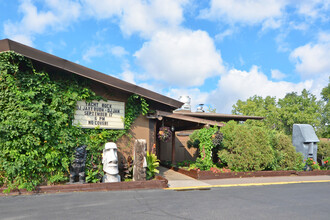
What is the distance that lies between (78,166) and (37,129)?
1.77 m

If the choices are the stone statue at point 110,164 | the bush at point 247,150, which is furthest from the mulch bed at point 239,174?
the stone statue at point 110,164

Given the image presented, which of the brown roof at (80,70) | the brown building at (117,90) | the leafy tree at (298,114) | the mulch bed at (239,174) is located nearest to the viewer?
the brown roof at (80,70)

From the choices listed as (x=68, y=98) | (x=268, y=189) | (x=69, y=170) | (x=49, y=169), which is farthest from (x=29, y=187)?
(x=268, y=189)

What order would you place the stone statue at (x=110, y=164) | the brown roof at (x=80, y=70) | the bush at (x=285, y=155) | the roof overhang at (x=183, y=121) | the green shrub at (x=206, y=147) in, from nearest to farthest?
the brown roof at (x=80, y=70) < the stone statue at (x=110, y=164) < the roof overhang at (x=183, y=121) < the green shrub at (x=206, y=147) < the bush at (x=285, y=155)

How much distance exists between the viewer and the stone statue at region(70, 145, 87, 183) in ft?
25.9

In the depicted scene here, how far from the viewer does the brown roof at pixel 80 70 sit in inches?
289

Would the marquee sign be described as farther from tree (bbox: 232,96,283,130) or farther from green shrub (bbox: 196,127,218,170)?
A: tree (bbox: 232,96,283,130)

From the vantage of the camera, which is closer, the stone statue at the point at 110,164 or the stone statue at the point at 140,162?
the stone statue at the point at 110,164

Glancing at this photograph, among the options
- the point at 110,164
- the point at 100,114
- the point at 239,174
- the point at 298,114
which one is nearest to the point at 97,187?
the point at 110,164

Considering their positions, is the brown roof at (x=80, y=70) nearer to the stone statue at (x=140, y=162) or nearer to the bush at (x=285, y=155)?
the stone statue at (x=140, y=162)

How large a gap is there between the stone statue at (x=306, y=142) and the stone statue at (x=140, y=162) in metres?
10.9

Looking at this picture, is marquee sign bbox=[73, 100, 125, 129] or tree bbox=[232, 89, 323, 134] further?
tree bbox=[232, 89, 323, 134]

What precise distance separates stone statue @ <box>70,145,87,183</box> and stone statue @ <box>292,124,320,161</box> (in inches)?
511

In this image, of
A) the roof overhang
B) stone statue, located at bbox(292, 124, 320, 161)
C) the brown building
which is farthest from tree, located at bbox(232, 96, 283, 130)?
the brown building
